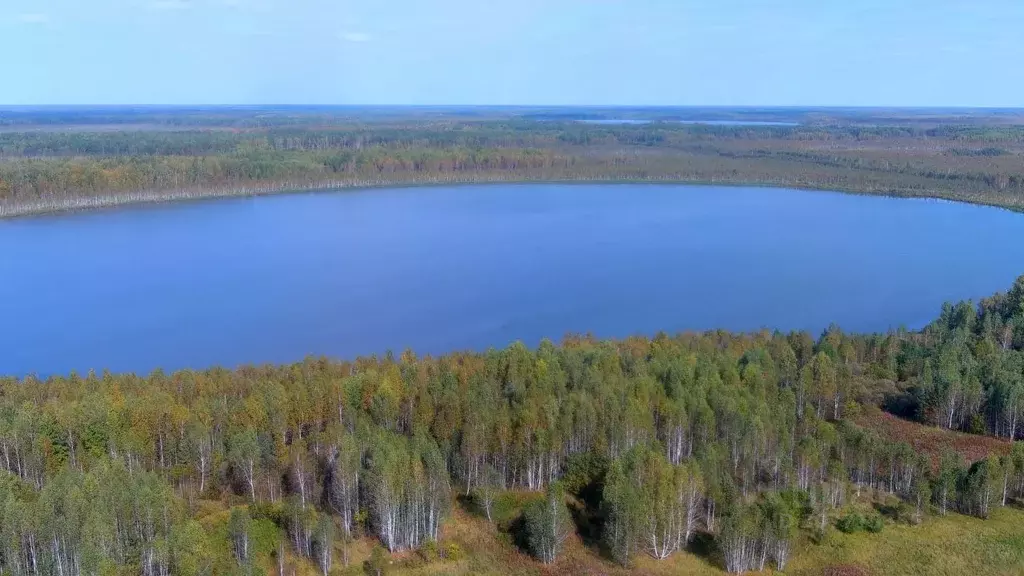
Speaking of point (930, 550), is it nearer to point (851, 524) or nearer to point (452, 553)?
point (851, 524)

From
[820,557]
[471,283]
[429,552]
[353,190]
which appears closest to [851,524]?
[820,557]

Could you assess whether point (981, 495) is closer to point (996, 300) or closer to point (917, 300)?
point (996, 300)

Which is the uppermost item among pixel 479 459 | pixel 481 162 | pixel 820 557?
pixel 481 162

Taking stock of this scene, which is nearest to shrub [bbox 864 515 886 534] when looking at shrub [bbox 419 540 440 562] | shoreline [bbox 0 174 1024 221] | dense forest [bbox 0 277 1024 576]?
dense forest [bbox 0 277 1024 576]

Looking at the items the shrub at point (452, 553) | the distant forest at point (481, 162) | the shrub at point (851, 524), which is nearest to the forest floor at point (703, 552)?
the shrub at point (452, 553)

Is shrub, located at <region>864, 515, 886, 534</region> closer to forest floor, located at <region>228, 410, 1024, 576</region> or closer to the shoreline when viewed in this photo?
forest floor, located at <region>228, 410, 1024, 576</region>

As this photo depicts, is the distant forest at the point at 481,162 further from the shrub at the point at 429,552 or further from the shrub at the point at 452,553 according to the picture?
the shrub at the point at 452,553

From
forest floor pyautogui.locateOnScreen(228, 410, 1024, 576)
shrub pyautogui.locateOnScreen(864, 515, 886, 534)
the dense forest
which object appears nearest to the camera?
the dense forest
